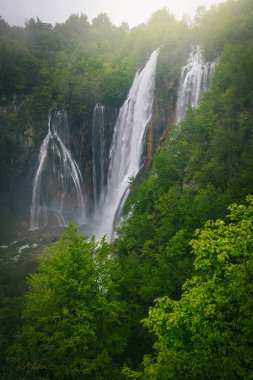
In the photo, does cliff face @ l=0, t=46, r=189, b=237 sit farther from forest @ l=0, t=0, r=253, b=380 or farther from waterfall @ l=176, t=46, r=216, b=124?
waterfall @ l=176, t=46, r=216, b=124

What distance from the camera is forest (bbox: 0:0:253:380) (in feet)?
30.5

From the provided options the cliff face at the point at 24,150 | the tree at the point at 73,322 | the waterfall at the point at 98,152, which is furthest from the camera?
the cliff face at the point at 24,150

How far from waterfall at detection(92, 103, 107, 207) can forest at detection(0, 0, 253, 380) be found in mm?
10835

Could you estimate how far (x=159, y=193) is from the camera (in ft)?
73.3

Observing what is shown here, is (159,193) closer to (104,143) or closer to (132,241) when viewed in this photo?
(132,241)

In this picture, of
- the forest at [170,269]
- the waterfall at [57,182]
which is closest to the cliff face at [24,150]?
the waterfall at [57,182]

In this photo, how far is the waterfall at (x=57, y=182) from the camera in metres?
48.3

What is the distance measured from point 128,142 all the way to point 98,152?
6.98 metres

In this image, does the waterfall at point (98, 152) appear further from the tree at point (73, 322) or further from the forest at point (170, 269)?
the tree at point (73, 322)

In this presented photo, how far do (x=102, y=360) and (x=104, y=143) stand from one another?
37.4 meters

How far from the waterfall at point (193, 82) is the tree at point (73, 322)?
22558 millimetres

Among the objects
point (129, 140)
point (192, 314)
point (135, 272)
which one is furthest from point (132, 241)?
point (129, 140)

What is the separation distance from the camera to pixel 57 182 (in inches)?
1913

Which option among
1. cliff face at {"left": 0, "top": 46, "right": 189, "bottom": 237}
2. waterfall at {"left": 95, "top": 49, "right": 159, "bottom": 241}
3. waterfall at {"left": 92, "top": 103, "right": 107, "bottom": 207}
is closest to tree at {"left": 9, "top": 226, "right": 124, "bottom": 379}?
waterfall at {"left": 95, "top": 49, "right": 159, "bottom": 241}
